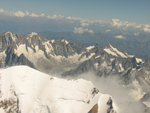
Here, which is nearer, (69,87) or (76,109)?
(76,109)

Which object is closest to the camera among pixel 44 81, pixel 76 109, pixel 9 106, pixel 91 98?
pixel 9 106

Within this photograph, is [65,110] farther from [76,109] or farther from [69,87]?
[69,87]

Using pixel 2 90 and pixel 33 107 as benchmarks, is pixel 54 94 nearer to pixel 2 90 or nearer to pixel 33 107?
pixel 33 107

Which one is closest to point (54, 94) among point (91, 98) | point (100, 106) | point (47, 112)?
point (47, 112)

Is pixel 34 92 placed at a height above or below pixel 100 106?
above

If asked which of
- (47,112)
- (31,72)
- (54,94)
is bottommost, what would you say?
(47,112)

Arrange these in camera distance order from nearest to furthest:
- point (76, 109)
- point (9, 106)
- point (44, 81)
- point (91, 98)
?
point (9, 106) → point (76, 109) → point (91, 98) → point (44, 81)
